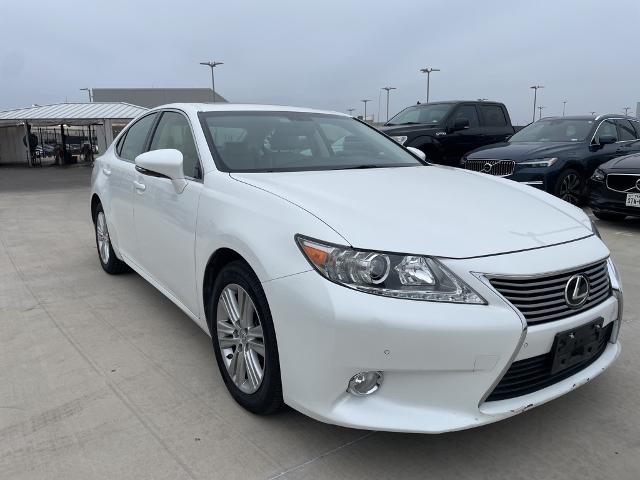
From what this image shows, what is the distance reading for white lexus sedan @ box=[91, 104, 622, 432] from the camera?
197 cm

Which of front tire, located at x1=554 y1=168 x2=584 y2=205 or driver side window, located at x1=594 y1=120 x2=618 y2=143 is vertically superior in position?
driver side window, located at x1=594 y1=120 x2=618 y2=143

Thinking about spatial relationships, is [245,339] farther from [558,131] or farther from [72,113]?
[72,113]

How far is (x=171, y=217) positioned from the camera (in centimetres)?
315

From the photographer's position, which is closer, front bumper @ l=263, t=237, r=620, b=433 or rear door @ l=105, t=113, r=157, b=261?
front bumper @ l=263, t=237, r=620, b=433

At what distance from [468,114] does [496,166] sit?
3.36 meters

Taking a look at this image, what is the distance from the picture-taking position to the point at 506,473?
216cm

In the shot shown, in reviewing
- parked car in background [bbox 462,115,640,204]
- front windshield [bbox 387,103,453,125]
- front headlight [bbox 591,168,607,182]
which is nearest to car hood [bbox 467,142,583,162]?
parked car in background [bbox 462,115,640,204]

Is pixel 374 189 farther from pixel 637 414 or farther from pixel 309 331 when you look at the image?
pixel 637 414

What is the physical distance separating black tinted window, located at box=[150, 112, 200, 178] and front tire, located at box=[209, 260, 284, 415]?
0.78m

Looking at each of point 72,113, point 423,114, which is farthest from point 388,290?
point 72,113

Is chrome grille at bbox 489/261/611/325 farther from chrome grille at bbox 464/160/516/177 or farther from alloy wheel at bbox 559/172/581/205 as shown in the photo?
alloy wheel at bbox 559/172/581/205

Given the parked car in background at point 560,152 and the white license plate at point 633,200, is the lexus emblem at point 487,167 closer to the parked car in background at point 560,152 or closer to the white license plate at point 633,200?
the parked car in background at point 560,152

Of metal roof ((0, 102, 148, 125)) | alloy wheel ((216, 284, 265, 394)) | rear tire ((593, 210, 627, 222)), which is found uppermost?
metal roof ((0, 102, 148, 125))

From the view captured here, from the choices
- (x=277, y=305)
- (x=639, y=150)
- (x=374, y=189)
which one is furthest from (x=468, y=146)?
(x=277, y=305)
